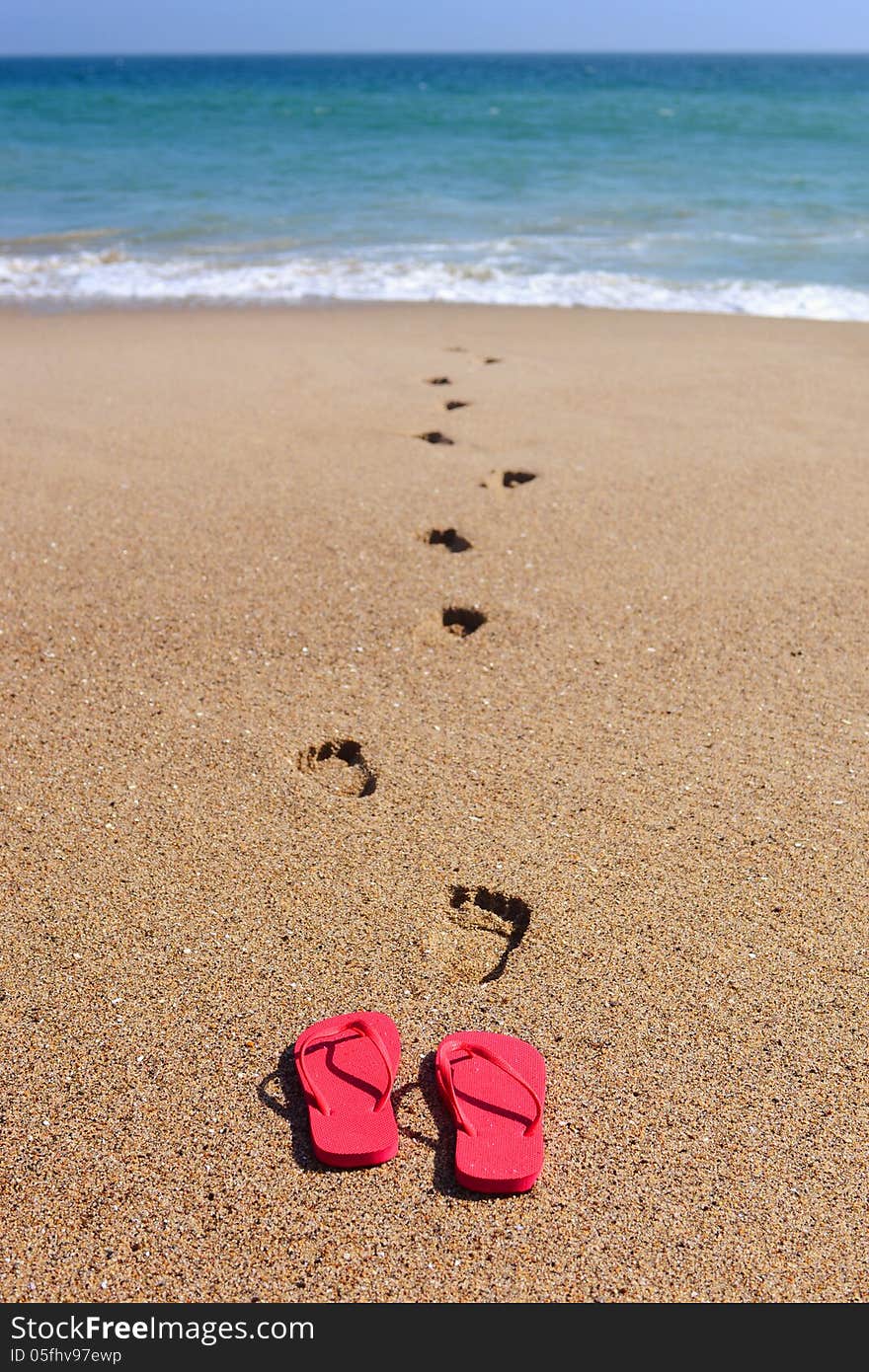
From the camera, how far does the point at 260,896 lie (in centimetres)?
241

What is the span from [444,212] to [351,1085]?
12.0 meters

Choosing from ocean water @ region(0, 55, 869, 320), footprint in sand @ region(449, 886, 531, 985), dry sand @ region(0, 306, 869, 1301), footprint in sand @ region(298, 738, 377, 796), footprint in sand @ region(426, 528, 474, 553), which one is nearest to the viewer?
dry sand @ region(0, 306, 869, 1301)

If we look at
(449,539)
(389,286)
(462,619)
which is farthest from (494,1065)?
(389,286)

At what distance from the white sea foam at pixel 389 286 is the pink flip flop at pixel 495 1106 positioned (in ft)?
23.9

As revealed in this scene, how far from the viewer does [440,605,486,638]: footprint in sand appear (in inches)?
138

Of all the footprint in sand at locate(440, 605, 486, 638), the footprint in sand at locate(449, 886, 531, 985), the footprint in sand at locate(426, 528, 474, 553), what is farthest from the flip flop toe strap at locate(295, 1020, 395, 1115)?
the footprint in sand at locate(426, 528, 474, 553)

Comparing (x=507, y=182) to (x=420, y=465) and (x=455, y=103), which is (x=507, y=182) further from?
(x=455, y=103)

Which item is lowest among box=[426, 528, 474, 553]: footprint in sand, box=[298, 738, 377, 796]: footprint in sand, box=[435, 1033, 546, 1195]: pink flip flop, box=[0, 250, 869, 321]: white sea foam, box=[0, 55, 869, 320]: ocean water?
box=[435, 1033, 546, 1195]: pink flip flop

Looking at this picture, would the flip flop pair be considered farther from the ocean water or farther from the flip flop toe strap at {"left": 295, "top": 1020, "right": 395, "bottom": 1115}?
the ocean water

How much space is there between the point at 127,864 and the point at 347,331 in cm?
545

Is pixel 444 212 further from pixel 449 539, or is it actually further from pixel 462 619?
pixel 462 619

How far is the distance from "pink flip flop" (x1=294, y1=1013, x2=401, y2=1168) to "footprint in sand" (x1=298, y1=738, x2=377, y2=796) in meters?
0.79

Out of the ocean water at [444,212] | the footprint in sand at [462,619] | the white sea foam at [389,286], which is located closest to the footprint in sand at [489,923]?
the footprint in sand at [462,619]
